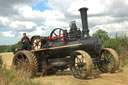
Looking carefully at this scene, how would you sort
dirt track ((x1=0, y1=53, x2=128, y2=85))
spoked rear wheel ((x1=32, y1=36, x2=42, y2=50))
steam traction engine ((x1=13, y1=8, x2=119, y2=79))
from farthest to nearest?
spoked rear wheel ((x1=32, y1=36, x2=42, y2=50)) → steam traction engine ((x1=13, y1=8, x2=119, y2=79)) → dirt track ((x1=0, y1=53, x2=128, y2=85))

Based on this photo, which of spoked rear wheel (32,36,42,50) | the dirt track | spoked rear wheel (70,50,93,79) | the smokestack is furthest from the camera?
spoked rear wheel (32,36,42,50)

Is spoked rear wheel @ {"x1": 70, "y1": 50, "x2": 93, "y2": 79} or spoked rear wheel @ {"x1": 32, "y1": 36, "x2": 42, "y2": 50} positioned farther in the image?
spoked rear wheel @ {"x1": 32, "y1": 36, "x2": 42, "y2": 50}

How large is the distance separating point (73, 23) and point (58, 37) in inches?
35.4

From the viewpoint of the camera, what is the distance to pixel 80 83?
552 cm

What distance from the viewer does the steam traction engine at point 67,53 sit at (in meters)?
6.82

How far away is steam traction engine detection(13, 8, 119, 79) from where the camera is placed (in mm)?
6820

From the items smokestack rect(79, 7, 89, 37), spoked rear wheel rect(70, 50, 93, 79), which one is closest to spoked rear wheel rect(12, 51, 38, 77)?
spoked rear wheel rect(70, 50, 93, 79)

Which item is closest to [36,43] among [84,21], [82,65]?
[84,21]

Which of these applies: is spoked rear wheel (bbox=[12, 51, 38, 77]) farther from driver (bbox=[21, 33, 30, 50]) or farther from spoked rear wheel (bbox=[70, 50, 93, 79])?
spoked rear wheel (bbox=[70, 50, 93, 79])

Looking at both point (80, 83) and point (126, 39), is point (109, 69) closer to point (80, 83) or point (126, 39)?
point (80, 83)

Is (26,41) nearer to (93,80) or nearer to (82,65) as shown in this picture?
(82,65)

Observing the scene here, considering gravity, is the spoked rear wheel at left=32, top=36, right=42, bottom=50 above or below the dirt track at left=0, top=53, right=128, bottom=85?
above

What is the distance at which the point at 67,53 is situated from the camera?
7.31m

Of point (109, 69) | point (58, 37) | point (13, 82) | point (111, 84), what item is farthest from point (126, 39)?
point (13, 82)
